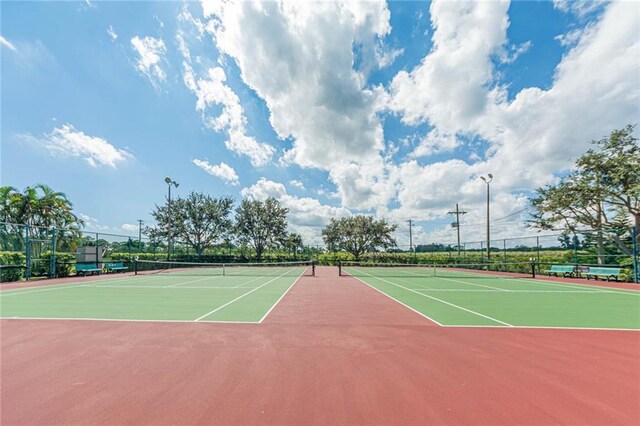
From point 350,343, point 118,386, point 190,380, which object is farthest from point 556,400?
point 118,386

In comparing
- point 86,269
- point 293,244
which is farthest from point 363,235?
point 86,269

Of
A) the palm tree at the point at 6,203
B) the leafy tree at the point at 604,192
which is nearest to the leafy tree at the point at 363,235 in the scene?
the leafy tree at the point at 604,192

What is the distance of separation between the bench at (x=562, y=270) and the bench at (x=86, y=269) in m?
34.6

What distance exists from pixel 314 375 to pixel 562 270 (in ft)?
78.6

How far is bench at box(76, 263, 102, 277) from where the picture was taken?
20.7 m

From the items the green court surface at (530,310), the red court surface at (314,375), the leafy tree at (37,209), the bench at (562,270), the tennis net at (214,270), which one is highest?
the leafy tree at (37,209)

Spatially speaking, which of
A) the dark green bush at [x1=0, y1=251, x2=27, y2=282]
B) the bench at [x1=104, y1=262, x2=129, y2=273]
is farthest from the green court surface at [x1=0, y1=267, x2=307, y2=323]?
the bench at [x1=104, y1=262, x2=129, y2=273]

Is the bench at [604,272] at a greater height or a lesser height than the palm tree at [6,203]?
lesser

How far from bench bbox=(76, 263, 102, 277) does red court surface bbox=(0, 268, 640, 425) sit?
17861 mm

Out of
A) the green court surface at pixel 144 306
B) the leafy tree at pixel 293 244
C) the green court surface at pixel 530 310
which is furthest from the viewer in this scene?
the leafy tree at pixel 293 244

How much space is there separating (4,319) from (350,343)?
28.8ft

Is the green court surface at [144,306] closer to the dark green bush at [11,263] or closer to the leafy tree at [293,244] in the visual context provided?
the dark green bush at [11,263]

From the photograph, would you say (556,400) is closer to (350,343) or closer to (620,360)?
(620,360)

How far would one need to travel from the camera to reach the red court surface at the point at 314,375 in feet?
10.3
